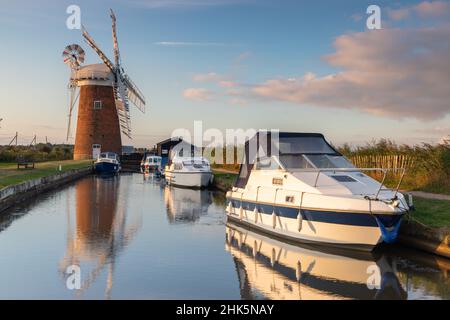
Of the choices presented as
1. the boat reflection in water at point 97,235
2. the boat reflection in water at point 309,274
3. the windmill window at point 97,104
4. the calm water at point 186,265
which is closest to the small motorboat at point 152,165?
the windmill window at point 97,104

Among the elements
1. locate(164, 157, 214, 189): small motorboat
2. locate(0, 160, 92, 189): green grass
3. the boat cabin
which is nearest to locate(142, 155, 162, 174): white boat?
locate(0, 160, 92, 189): green grass

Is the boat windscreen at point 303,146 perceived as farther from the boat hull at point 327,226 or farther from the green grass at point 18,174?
the green grass at point 18,174

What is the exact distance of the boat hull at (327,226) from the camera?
1423cm

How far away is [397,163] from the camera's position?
28.8 metres

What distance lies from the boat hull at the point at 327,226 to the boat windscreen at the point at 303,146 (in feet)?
7.55

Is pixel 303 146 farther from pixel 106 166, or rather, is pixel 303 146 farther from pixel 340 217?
pixel 106 166

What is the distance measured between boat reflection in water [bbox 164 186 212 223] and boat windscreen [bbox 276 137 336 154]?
256 inches

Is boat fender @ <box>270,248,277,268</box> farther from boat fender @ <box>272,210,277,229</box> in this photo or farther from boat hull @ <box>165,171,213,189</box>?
boat hull @ <box>165,171,213,189</box>

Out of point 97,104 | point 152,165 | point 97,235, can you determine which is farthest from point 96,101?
point 97,235

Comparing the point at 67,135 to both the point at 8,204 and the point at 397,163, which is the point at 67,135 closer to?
the point at 8,204

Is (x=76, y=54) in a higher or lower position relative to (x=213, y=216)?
higher

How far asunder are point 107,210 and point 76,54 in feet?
169
